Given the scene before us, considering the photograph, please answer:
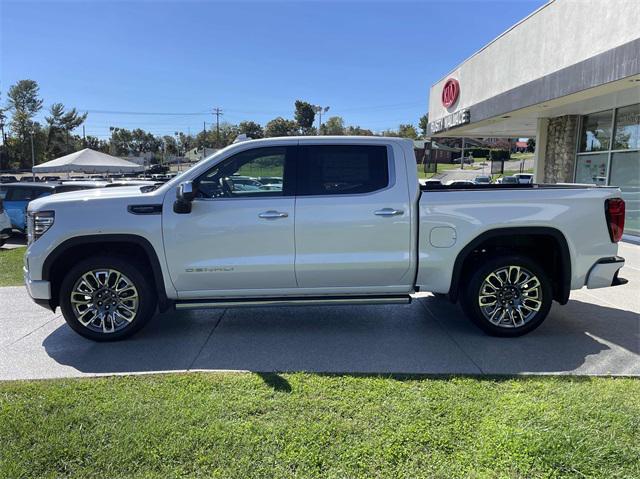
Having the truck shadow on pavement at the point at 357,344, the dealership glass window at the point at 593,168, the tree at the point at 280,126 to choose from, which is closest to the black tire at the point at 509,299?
the truck shadow on pavement at the point at 357,344

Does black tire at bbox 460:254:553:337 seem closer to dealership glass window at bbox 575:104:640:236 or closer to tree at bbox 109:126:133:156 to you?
dealership glass window at bbox 575:104:640:236

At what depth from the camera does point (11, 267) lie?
873 centimetres

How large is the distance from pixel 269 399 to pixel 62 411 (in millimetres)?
1465

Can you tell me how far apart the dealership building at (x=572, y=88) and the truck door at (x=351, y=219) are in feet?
22.0

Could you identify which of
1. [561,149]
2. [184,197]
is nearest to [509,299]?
[184,197]

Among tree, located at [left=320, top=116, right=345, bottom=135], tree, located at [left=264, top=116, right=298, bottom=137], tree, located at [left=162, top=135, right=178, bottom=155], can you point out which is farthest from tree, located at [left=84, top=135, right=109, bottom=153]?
tree, located at [left=320, top=116, right=345, bottom=135]

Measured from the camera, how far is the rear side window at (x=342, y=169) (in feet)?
15.1

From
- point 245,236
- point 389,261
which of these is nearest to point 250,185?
point 245,236

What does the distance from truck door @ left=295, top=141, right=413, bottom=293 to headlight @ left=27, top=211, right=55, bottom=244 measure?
2390mm

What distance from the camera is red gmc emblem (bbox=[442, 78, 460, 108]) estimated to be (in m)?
18.6

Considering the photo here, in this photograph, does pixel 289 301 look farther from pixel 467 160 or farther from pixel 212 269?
pixel 467 160

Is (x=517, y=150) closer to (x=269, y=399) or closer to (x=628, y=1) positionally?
(x=628, y=1)

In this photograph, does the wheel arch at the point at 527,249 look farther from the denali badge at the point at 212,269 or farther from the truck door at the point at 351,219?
the denali badge at the point at 212,269

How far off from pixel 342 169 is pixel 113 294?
2.62 meters
